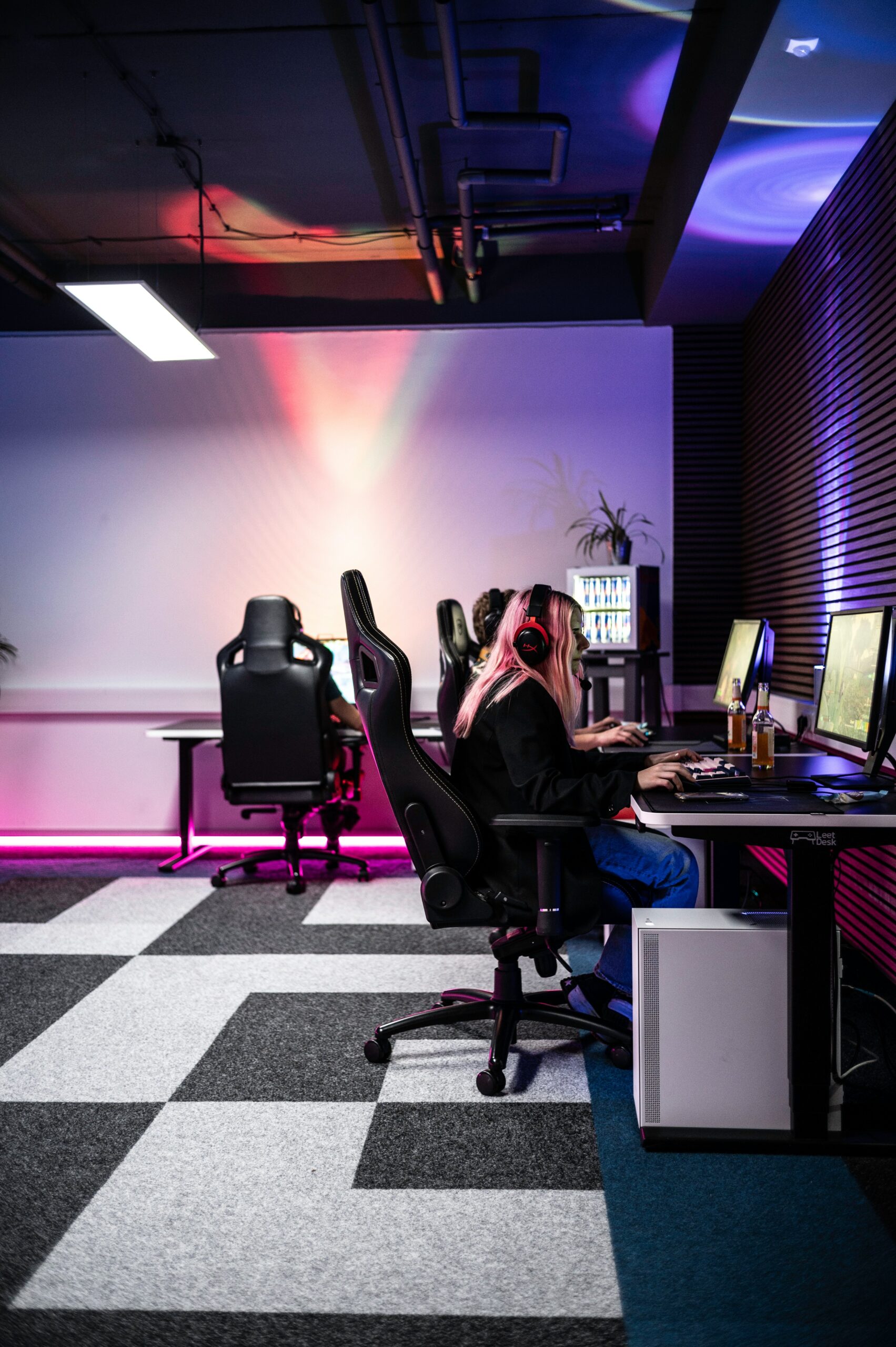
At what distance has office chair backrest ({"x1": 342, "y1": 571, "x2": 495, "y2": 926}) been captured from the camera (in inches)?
90.4

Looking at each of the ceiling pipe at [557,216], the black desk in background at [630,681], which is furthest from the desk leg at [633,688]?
the ceiling pipe at [557,216]

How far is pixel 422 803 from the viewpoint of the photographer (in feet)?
7.60

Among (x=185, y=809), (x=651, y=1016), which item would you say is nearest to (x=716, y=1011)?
(x=651, y=1016)

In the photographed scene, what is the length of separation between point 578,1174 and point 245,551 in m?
4.37

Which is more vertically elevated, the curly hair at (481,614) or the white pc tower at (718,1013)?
the curly hair at (481,614)

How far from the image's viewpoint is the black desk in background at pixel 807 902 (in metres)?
2.00

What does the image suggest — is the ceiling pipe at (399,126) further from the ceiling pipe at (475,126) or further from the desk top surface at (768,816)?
the desk top surface at (768,816)

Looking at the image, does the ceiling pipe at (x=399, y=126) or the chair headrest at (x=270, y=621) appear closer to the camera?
the ceiling pipe at (x=399, y=126)

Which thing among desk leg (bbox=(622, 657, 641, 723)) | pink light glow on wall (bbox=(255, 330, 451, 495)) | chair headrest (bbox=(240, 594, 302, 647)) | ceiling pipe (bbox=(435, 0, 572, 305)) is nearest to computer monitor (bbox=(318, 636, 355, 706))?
chair headrest (bbox=(240, 594, 302, 647))

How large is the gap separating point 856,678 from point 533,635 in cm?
84

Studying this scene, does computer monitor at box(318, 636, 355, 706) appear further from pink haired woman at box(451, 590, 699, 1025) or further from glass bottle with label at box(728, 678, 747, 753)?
pink haired woman at box(451, 590, 699, 1025)

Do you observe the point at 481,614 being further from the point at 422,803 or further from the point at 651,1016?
the point at 651,1016

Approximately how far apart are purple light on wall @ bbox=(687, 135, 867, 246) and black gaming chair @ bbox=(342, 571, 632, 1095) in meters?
2.35

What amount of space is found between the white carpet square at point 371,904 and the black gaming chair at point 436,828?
4.96 ft
